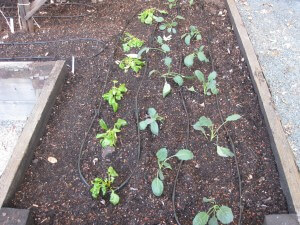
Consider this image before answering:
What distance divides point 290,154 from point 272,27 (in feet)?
6.48

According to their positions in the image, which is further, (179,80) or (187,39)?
(187,39)

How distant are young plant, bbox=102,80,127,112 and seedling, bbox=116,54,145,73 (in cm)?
32

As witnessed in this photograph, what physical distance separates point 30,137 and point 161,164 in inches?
39.1

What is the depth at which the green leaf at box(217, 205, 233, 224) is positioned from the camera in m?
1.95

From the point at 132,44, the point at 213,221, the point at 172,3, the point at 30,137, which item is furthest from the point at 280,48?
the point at 30,137

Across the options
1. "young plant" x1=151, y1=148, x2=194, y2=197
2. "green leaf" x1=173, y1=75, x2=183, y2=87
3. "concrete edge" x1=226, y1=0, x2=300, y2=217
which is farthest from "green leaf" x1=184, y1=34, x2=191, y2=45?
"young plant" x1=151, y1=148, x2=194, y2=197

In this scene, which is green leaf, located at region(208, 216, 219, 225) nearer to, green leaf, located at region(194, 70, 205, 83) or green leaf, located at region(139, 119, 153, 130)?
green leaf, located at region(139, 119, 153, 130)

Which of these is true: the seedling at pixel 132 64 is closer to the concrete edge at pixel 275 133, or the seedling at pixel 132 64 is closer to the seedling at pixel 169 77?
the seedling at pixel 169 77

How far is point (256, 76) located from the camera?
3023 millimetres

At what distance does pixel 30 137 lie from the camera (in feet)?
8.12

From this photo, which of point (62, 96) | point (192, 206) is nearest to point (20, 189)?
point (62, 96)

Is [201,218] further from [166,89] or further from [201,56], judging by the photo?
[201,56]

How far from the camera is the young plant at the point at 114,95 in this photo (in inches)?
109

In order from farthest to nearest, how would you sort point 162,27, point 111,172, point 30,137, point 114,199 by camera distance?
point 162,27 < point 30,137 < point 111,172 < point 114,199
